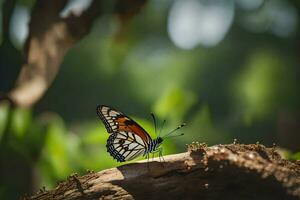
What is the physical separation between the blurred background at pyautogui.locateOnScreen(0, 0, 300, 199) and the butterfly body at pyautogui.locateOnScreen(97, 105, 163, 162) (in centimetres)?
14

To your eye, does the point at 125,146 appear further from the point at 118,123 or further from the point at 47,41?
the point at 47,41

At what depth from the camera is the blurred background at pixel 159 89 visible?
2072 millimetres

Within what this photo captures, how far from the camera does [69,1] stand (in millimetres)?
2256

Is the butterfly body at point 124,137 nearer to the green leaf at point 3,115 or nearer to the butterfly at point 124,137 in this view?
the butterfly at point 124,137

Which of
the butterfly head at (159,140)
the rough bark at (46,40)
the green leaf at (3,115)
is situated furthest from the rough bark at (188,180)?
the rough bark at (46,40)

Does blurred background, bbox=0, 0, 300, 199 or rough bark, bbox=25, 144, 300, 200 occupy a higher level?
blurred background, bbox=0, 0, 300, 199

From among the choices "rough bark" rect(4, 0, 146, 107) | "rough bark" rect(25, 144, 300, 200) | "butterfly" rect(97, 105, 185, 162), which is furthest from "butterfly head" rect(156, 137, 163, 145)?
"rough bark" rect(4, 0, 146, 107)

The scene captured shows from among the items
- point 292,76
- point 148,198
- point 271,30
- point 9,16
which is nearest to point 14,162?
point 9,16

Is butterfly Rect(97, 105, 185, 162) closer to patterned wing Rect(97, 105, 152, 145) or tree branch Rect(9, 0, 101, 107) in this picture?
patterned wing Rect(97, 105, 152, 145)

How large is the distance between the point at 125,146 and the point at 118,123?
9 centimetres

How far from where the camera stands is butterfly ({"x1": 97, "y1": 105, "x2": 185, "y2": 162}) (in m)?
1.64

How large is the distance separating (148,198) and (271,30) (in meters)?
6.21

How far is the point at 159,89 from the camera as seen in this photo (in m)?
8.88

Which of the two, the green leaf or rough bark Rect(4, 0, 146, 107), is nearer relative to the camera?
the green leaf
